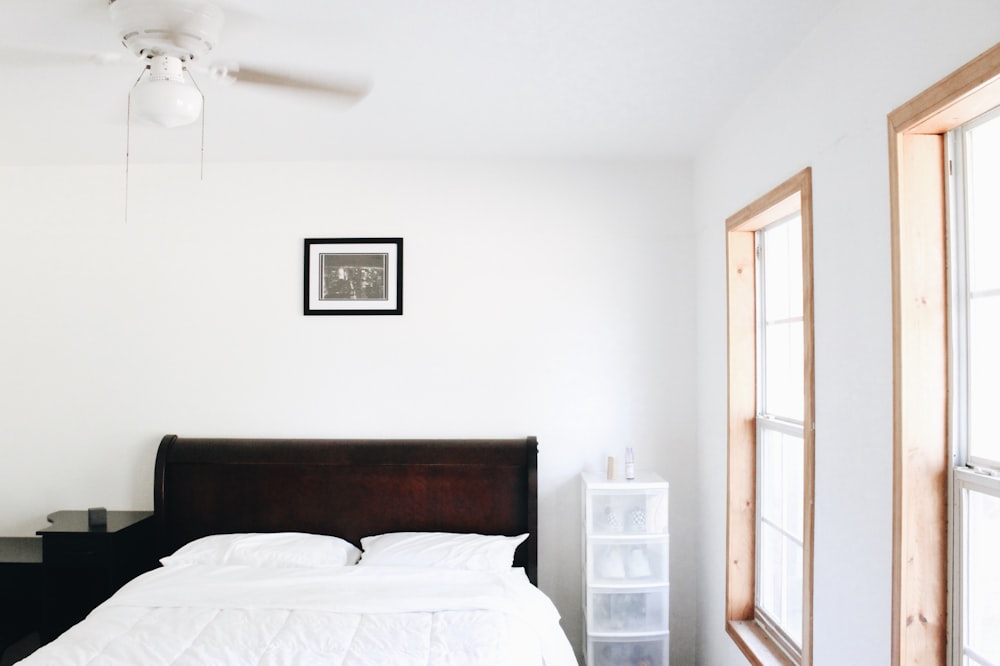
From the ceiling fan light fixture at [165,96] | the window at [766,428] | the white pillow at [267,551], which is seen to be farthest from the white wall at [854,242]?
the white pillow at [267,551]

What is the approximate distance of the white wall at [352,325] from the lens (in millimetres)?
3445

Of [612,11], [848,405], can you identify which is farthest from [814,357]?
[612,11]

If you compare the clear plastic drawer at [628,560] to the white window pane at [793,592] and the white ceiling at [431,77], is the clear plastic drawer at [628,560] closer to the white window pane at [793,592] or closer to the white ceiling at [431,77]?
the white window pane at [793,592]

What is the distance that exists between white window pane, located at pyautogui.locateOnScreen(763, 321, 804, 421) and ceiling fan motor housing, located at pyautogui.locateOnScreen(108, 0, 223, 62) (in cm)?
211

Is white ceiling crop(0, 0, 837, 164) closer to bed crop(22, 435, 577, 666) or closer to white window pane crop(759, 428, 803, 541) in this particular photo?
white window pane crop(759, 428, 803, 541)

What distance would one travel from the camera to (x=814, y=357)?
2.06 metres

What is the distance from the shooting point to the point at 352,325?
3.49 metres

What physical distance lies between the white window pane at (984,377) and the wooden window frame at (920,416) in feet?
0.17

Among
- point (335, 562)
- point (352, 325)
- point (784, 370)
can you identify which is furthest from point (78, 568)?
point (784, 370)

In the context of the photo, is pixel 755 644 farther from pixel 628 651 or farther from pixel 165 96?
pixel 165 96

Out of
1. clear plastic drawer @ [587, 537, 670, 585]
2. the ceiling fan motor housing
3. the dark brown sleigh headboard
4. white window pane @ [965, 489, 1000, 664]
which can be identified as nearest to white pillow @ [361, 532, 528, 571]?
the dark brown sleigh headboard

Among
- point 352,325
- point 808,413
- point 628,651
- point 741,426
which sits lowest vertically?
point 628,651

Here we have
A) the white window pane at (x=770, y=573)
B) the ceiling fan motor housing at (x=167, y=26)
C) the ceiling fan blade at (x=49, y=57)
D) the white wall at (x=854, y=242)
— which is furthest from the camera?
the white window pane at (x=770, y=573)

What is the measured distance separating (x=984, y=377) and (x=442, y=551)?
213cm
